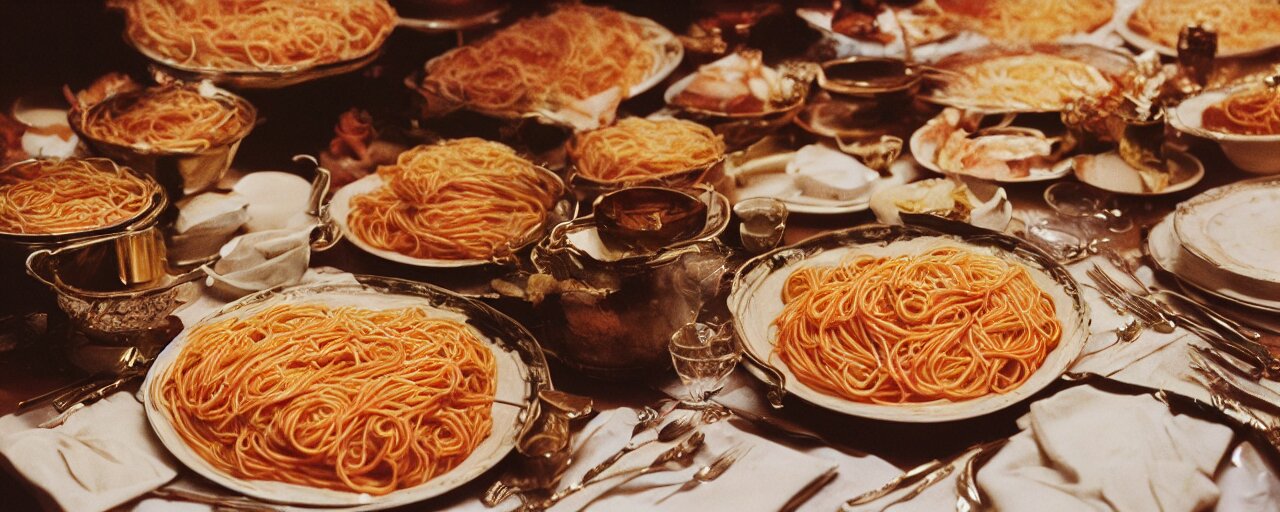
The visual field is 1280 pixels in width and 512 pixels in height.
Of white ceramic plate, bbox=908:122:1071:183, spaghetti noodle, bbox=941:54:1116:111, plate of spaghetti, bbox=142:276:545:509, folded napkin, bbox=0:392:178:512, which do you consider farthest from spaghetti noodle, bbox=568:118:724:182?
folded napkin, bbox=0:392:178:512

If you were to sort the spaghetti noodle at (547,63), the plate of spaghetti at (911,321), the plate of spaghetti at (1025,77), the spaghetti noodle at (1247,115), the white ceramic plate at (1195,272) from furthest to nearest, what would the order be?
the spaghetti noodle at (547,63)
the plate of spaghetti at (1025,77)
the spaghetti noodle at (1247,115)
the white ceramic plate at (1195,272)
the plate of spaghetti at (911,321)

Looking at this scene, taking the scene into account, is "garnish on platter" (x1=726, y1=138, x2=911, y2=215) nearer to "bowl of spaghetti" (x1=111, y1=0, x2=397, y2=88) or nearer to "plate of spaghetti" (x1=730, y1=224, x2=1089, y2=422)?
"plate of spaghetti" (x1=730, y1=224, x2=1089, y2=422)

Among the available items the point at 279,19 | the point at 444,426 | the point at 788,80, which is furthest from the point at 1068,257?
the point at 279,19

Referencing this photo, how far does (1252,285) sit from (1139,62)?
1195mm

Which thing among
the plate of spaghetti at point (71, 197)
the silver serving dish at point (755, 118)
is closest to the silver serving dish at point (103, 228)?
the plate of spaghetti at point (71, 197)

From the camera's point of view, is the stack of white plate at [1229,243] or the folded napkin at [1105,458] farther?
the stack of white plate at [1229,243]

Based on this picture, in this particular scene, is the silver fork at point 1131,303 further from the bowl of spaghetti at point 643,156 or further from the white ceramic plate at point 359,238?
the white ceramic plate at point 359,238

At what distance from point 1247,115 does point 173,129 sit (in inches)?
121

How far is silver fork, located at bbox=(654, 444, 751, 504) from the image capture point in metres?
1.79

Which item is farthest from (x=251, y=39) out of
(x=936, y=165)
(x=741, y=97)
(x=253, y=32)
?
(x=936, y=165)

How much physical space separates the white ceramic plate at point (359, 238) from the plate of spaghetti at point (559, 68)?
46cm

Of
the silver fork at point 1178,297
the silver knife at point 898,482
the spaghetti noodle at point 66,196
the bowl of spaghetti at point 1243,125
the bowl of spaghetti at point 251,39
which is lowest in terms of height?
the silver knife at point 898,482

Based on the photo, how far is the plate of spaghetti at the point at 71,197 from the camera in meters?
2.33

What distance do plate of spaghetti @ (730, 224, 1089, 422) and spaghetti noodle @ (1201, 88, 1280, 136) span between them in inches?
39.5
